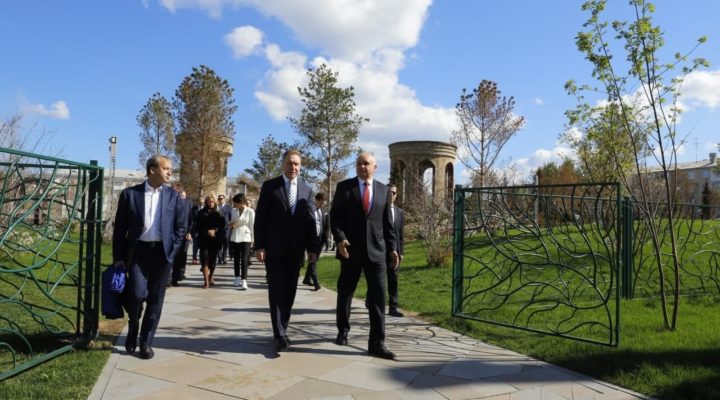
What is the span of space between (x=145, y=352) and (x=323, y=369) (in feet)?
4.98

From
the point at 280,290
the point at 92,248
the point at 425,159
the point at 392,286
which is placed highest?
the point at 425,159

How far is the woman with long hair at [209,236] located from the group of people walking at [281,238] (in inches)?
170

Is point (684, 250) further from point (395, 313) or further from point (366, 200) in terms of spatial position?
point (366, 200)

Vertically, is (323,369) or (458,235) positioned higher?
(458,235)

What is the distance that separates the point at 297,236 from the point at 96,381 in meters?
1.93

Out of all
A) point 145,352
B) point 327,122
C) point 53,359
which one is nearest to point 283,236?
point 145,352

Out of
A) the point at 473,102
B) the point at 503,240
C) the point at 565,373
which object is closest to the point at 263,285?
the point at 503,240

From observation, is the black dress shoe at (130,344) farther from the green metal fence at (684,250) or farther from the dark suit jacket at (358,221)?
the green metal fence at (684,250)

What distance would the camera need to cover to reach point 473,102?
25703 millimetres

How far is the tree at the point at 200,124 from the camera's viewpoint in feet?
96.3

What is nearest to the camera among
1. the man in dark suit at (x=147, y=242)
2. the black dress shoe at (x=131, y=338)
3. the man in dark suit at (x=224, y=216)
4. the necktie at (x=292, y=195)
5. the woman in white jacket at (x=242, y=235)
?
the man in dark suit at (x=147, y=242)

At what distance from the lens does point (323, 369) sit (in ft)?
13.4

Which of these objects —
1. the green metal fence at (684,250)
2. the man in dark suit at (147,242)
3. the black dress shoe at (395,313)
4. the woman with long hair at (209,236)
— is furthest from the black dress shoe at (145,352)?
the green metal fence at (684,250)

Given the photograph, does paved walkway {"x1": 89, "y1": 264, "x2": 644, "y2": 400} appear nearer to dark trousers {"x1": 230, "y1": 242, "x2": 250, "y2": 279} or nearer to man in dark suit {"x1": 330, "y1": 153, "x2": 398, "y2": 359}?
man in dark suit {"x1": 330, "y1": 153, "x2": 398, "y2": 359}
